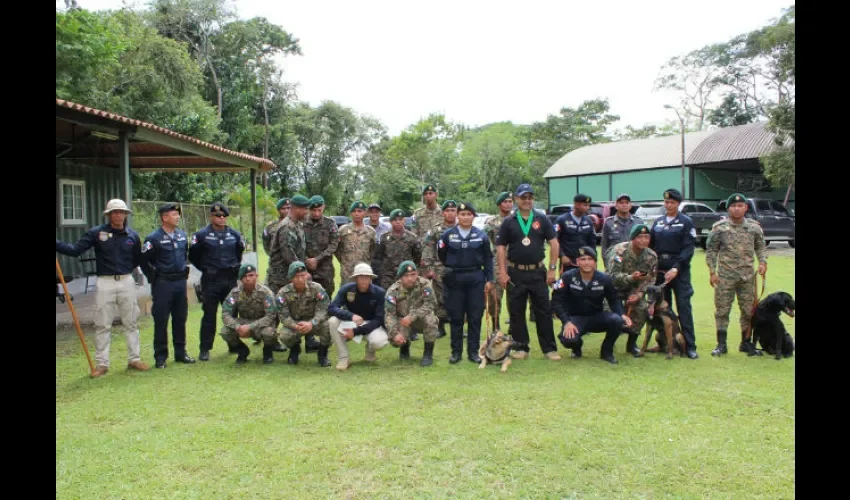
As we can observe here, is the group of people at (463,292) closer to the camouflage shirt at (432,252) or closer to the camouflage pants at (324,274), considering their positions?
the camouflage shirt at (432,252)

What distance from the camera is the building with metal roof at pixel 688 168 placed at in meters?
26.6

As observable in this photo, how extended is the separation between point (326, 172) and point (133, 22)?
59.6 feet

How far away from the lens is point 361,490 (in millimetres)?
3439

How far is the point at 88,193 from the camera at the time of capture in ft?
38.4

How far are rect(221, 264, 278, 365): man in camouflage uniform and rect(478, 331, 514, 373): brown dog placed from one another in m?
2.24

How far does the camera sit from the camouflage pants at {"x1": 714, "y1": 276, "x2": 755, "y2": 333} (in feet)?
21.3

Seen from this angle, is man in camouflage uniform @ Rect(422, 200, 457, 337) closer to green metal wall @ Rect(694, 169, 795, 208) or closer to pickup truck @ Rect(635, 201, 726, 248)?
pickup truck @ Rect(635, 201, 726, 248)

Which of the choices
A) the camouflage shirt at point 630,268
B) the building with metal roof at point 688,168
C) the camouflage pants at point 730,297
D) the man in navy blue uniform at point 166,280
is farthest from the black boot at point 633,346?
the building with metal roof at point 688,168

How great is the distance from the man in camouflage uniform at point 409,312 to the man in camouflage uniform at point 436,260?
0.98 m

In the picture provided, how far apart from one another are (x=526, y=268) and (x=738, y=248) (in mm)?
2279
